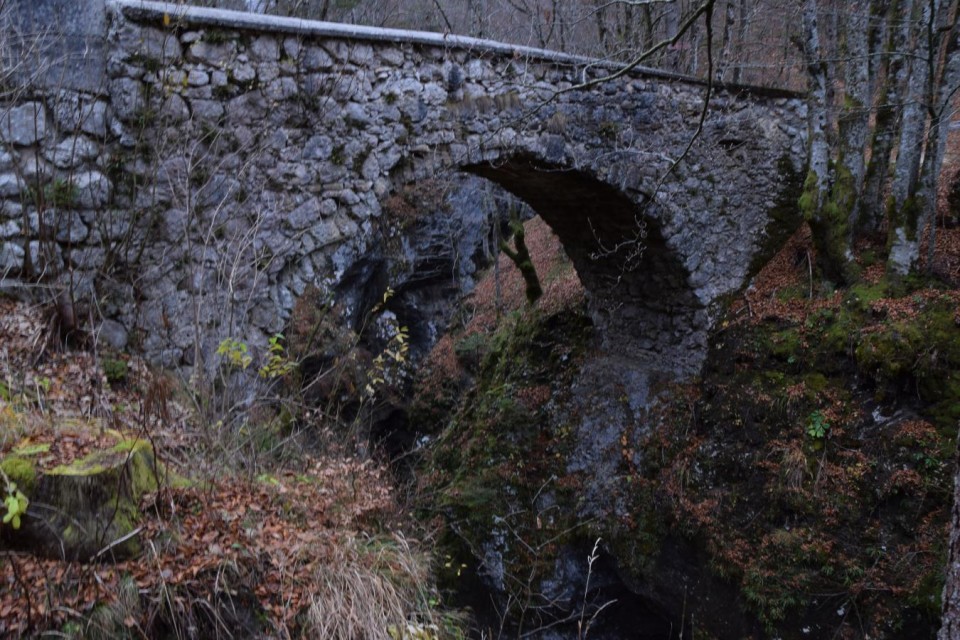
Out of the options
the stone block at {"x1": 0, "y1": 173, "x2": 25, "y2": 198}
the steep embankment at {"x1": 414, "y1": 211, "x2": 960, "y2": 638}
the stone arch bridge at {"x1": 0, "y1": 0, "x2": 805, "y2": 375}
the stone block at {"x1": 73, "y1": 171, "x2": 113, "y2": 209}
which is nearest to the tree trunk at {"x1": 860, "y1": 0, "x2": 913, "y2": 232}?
the steep embankment at {"x1": 414, "y1": 211, "x2": 960, "y2": 638}

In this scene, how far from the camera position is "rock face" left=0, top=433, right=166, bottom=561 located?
2.25 m

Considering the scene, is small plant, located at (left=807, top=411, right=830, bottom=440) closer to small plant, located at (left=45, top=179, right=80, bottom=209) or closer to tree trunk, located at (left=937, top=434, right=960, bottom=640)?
tree trunk, located at (left=937, top=434, right=960, bottom=640)

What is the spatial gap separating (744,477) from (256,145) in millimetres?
4925

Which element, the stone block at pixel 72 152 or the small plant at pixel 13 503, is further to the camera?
the stone block at pixel 72 152

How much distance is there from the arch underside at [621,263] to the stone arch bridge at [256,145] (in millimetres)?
83

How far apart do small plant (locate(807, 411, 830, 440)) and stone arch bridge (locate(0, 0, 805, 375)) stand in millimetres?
2241

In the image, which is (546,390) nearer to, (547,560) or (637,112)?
(547,560)

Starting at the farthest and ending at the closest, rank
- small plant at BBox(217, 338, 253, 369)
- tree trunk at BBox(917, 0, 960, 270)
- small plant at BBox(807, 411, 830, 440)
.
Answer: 1. small plant at BBox(807, 411, 830, 440)
2. tree trunk at BBox(917, 0, 960, 270)
3. small plant at BBox(217, 338, 253, 369)

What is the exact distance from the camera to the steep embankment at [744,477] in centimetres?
520

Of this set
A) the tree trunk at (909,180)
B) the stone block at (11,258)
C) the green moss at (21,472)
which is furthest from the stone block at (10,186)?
the tree trunk at (909,180)

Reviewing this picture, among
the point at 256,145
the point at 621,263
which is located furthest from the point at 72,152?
the point at 621,263

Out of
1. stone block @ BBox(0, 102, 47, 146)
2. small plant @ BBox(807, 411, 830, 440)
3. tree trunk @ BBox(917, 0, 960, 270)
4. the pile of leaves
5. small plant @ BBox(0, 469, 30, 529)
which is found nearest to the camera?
small plant @ BBox(0, 469, 30, 529)

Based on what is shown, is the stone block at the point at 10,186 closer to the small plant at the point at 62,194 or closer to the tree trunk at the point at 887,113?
the small plant at the point at 62,194

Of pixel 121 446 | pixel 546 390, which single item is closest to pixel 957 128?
pixel 546 390
